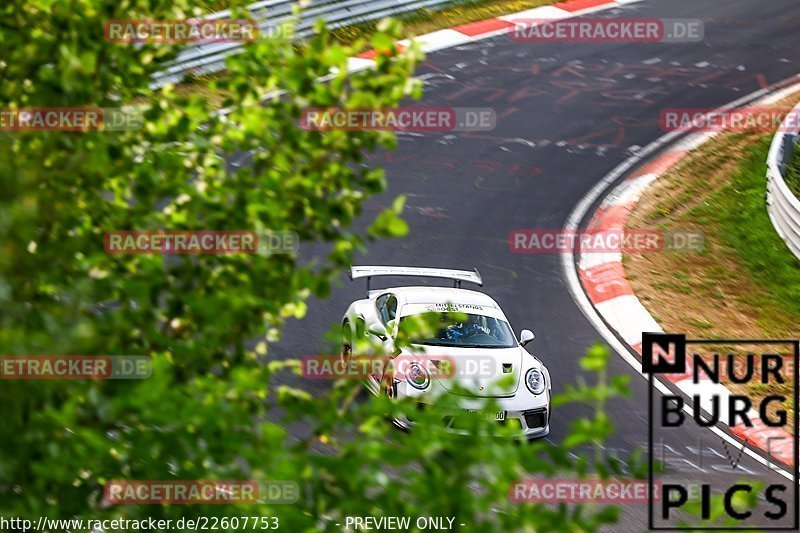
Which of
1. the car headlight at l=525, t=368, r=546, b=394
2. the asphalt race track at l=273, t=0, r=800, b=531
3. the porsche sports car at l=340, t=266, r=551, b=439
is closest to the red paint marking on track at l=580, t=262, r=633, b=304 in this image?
the asphalt race track at l=273, t=0, r=800, b=531

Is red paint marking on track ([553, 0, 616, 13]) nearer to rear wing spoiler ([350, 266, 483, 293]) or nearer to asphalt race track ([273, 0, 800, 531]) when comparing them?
asphalt race track ([273, 0, 800, 531])

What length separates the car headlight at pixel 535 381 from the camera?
39.4 feet

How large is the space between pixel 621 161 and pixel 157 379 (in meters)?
18.6

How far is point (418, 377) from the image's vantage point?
39.0 ft

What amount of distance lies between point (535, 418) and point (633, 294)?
533 centimetres

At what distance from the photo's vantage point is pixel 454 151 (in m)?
21.0

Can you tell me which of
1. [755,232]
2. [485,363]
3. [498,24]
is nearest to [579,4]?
[498,24]

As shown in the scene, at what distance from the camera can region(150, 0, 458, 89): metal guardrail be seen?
69.2 ft

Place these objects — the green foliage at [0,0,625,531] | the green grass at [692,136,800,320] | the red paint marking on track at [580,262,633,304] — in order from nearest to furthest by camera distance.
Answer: the green foliage at [0,0,625,531] → the red paint marking on track at [580,262,633,304] → the green grass at [692,136,800,320]

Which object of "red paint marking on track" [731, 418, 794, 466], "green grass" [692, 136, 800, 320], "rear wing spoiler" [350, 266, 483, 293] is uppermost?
"green grass" [692, 136, 800, 320]

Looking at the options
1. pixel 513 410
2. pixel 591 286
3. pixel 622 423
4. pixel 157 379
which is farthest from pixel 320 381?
pixel 157 379

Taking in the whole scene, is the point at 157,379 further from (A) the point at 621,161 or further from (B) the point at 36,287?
(A) the point at 621,161

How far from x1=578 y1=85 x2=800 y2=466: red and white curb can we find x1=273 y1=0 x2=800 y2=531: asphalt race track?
0.48 meters

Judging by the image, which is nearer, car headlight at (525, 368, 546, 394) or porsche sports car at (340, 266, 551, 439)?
porsche sports car at (340, 266, 551, 439)
